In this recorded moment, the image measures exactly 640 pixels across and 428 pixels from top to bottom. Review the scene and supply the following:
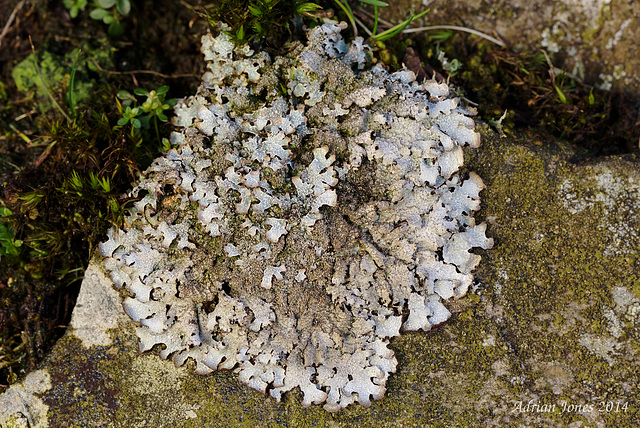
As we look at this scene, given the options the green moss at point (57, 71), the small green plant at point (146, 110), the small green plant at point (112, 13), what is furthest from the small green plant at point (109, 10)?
the small green plant at point (146, 110)

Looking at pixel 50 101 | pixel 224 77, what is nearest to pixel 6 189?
pixel 50 101

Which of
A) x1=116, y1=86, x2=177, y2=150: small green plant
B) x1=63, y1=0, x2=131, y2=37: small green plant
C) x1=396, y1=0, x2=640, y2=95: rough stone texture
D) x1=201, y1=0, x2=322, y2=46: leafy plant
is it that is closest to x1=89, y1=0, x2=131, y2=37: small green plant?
x1=63, y1=0, x2=131, y2=37: small green plant

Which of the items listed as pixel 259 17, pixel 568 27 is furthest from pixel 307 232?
pixel 568 27

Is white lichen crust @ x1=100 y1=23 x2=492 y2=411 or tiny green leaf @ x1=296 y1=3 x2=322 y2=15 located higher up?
tiny green leaf @ x1=296 y1=3 x2=322 y2=15

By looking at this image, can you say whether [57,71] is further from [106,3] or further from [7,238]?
[7,238]

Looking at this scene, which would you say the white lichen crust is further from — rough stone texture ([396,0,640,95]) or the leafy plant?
rough stone texture ([396,0,640,95])

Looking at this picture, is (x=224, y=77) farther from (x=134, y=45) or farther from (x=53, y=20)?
(x=53, y=20)
